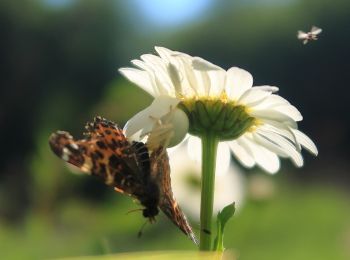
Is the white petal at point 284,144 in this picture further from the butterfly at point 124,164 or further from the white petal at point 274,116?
the butterfly at point 124,164

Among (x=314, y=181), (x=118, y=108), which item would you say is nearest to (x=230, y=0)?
(x=314, y=181)

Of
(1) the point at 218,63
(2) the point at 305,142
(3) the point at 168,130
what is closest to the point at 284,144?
(2) the point at 305,142

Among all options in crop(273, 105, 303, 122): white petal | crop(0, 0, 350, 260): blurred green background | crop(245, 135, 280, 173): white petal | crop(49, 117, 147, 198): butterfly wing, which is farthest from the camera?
crop(0, 0, 350, 260): blurred green background

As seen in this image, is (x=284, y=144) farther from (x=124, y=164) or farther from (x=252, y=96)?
(x=124, y=164)

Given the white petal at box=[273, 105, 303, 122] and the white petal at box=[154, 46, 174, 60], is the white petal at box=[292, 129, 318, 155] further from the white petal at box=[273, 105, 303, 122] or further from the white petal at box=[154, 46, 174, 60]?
the white petal at box=[154, 46, 174, 60]

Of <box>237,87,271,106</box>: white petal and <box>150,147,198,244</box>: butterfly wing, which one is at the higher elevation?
<box>237,87,271,106</box>: white petal

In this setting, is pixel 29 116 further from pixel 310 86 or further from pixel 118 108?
pixel 118 108

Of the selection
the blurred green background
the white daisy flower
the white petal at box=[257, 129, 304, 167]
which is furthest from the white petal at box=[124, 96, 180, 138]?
the blurred green background

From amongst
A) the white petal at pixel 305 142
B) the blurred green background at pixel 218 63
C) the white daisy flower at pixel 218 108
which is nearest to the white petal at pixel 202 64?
the white daisy flower at pixel 218 108
